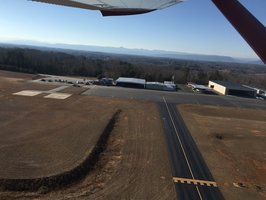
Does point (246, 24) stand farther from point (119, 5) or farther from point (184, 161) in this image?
point (184, 161)

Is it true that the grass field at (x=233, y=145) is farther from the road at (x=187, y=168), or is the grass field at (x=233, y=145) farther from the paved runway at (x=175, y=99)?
the paved runway at (x=175, y=99)

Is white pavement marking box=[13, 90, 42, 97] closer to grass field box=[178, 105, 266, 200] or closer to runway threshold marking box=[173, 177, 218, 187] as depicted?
grass field box=[178, 105, 266, 200]

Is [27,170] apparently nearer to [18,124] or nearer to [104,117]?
[18,124]

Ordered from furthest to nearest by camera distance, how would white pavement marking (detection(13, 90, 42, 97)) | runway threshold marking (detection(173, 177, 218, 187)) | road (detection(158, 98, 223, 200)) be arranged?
white pavement marking (detection(13, 90, 42, 97)), runway threshold marking (detection(173, 177, 218, 187)), road (detection(158, 98, 223, 200))

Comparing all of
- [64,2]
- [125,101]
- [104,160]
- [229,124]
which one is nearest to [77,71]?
[125,101]

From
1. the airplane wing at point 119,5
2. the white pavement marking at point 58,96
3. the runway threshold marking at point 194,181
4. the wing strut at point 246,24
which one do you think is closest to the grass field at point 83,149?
the runway threshold marking at point 194,181

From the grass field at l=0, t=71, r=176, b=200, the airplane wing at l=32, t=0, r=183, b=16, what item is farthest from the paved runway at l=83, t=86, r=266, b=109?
the airplane wing at l=32, t=0, r=183, b=16

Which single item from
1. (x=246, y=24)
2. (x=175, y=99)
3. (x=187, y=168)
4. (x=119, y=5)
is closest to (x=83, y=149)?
(x=187, y=168)
